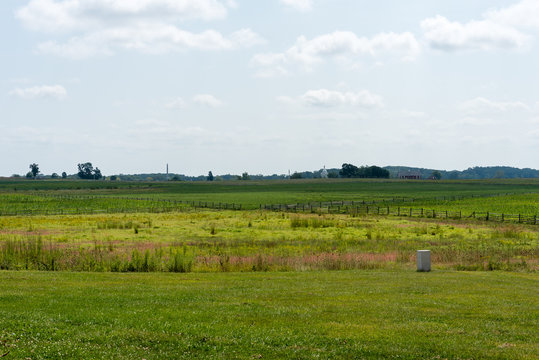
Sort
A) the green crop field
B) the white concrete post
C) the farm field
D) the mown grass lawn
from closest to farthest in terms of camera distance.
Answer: the mown grass lawn, the green crop field, the white concrete post, the farm field

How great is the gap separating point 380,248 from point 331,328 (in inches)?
937

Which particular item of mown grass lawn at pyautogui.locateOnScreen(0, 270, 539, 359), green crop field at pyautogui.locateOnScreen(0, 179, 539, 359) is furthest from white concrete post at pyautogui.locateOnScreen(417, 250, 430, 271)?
mown grass lawn at pyautogui.locateOnScreen(0, 270, 539, 359)

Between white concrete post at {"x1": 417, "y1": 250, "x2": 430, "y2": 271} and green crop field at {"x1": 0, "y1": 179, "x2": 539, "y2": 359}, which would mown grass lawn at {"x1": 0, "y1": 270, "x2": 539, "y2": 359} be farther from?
white concrete post at {"x1": 417, "y1": 250, "x2": 430, "y2": 271}

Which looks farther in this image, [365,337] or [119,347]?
[365,337]

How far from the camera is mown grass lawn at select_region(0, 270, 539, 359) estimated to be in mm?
11445

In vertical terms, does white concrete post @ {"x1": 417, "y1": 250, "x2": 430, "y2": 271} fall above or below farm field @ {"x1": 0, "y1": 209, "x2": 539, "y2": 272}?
above

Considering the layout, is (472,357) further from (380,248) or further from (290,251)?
A: (380,248)

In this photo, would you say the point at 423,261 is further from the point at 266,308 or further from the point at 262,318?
the point at 262,318

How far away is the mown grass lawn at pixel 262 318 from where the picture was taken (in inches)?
451

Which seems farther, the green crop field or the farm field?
the farm field

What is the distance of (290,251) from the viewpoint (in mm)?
33281

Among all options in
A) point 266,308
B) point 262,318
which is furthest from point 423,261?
point 262,318

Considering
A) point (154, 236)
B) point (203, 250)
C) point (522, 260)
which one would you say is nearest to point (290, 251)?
point (203, 250)

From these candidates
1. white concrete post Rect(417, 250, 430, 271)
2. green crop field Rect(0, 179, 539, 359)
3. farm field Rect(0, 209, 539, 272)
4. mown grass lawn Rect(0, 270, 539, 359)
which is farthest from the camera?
farm field Rect(0, 209, 539, 272)
